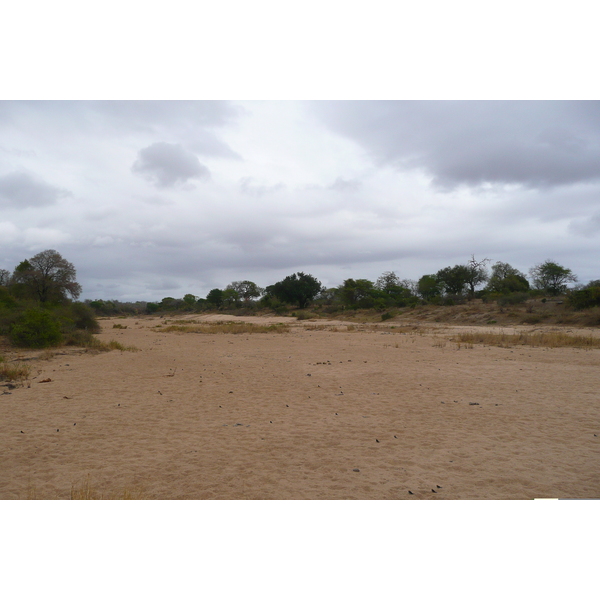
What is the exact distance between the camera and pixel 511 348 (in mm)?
16281

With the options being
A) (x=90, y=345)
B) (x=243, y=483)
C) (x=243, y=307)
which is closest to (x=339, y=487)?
(x=243, y=483)

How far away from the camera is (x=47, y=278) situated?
30766 mm

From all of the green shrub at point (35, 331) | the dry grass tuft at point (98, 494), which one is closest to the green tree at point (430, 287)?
the green shrub at point (35, 331)

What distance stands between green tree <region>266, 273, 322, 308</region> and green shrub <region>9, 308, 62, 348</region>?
168ft

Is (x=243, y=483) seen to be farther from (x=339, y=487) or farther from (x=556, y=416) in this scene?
(x=556, y=416)

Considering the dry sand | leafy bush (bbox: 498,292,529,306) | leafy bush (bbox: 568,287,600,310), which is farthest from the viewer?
leafy bush (bbox: 498,292,529,306)

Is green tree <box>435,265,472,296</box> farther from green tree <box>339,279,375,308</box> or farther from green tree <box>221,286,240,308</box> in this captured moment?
green tree <box>221,286,240,308</box>

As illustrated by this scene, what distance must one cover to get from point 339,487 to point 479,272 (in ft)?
182

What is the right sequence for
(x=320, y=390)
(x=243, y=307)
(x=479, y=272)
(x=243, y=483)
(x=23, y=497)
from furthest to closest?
(x=243, y=307), (x=479, y=272), (x=320, y=390), (x=243, y=483), (x=23, y=497)

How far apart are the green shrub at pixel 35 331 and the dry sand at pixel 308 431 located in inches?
143

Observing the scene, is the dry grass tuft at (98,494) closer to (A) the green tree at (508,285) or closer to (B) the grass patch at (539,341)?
(B) the grass patch at (539,341)

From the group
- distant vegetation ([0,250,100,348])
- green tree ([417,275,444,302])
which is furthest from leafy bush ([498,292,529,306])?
distant vegetation ([0,250,100,348])

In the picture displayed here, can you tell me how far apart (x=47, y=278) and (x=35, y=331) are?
56.9 ft

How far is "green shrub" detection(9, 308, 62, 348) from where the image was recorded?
622 inches
